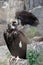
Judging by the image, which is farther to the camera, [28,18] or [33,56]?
[28,18]

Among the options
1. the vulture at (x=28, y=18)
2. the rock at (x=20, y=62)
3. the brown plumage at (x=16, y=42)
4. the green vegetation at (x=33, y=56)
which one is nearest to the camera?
the rock at (x=20, y=62)

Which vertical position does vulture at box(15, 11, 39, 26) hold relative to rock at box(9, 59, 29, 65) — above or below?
below

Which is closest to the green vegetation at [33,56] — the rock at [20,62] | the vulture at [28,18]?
the rock at [20,62]

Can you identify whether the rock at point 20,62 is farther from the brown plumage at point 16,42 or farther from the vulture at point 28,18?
the vulture at point 28,18

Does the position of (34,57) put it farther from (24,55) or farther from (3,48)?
(3,48)

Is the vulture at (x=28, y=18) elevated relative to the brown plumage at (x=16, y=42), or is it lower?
lower

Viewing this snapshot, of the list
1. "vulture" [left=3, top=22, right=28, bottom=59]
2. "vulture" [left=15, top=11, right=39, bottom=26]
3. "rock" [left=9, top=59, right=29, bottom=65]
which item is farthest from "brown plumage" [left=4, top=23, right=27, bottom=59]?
"vulture" [left=15, top=11, right=39, bottom=26]

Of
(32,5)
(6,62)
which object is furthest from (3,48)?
(32,5)

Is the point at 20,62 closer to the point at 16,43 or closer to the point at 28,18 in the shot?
the point at 16,43

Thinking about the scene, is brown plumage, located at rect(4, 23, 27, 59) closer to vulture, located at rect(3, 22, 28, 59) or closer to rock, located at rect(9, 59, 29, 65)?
vulture, located at rect(3, 22, 28, 59)

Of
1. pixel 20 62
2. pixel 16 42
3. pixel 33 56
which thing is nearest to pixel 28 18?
pixel 16 42

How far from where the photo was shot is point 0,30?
11.6 feet

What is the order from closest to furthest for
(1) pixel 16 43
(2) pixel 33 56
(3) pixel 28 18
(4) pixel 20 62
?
(4) pixel 20 62
(2) pixel 33 56
(1) pixel 16 43
(3) pixel 28 18

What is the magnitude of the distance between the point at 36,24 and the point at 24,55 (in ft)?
3.70
